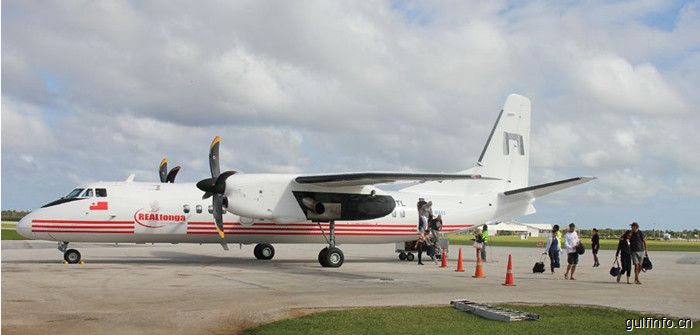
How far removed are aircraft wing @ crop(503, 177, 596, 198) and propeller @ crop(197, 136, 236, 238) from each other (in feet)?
40.1

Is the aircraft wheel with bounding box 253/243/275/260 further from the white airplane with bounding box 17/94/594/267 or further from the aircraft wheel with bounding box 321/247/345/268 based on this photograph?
the aircraft wheel with bounding box 321/247/345/268

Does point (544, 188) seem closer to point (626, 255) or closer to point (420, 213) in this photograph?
point (420, 213)

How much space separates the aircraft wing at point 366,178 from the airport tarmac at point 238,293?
3090 mm

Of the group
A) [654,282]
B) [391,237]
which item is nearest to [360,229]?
[391,237]

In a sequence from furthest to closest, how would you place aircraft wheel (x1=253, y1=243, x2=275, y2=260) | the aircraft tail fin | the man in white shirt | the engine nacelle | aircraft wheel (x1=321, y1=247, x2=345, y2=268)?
1. the aircraft tail fin
2. aircraft wheel (x1=253, y1=243, x2=275, y2=260)
3. aircraft wheel (x1=321, y1=247, x2=345, y2=268)
4. the engine nacelle
5. the man in white shirt

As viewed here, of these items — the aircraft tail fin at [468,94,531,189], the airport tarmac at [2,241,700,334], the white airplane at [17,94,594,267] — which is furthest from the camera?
the aircraft tail fin at [468,94,531,189]

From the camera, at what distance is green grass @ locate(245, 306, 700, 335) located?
32.9 ft

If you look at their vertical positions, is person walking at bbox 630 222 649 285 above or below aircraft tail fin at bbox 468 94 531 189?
below

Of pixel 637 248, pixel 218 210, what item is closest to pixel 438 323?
pixel 637 248

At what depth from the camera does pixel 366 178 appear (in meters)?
22.5

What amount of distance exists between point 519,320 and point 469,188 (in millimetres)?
19634

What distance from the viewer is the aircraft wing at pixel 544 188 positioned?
78.6 ft

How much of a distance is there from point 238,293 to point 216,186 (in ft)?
27.9

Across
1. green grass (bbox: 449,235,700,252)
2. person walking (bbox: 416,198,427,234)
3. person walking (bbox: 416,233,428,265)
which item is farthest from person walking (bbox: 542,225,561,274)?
green grass (bbox: 449,235,700,252)
